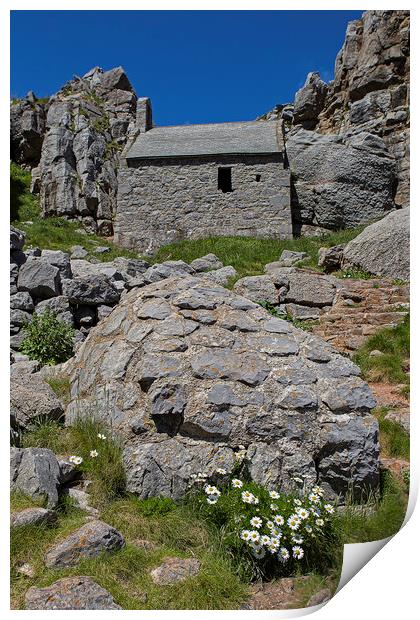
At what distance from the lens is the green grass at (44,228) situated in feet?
57.9

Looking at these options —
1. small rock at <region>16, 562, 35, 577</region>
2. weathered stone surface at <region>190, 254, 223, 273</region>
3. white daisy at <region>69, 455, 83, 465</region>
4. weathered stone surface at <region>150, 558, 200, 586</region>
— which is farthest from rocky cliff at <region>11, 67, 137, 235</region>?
weathered stone surface at <region>150, 558, 200, 586</region>

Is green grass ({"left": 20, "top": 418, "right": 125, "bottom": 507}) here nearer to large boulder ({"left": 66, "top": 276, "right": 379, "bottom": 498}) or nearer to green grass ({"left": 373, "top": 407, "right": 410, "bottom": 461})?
large boulder ({"left": 66, "top": 276, "right": 379, "bottom": 498})

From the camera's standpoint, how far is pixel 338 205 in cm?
2086

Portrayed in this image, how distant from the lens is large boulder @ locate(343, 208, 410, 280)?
1044cm

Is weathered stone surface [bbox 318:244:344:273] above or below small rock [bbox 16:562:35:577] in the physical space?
above

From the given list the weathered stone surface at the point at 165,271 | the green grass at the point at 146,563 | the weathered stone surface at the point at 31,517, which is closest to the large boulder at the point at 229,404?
the green grass at the point at 146,563

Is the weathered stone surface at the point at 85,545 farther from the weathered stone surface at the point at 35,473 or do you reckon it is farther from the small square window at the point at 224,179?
the small square window at the point at 224,179

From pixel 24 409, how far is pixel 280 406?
2.53m

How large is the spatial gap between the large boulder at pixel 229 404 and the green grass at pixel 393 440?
100cm

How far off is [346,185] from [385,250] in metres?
11.1

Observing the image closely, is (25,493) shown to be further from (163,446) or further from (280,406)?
(280,406)

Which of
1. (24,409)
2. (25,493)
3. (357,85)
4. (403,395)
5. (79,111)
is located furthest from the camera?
(79,111)

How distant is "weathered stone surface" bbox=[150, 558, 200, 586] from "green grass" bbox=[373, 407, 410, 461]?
2.67 meters

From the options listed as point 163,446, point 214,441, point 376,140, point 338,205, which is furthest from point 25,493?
point 376,140
